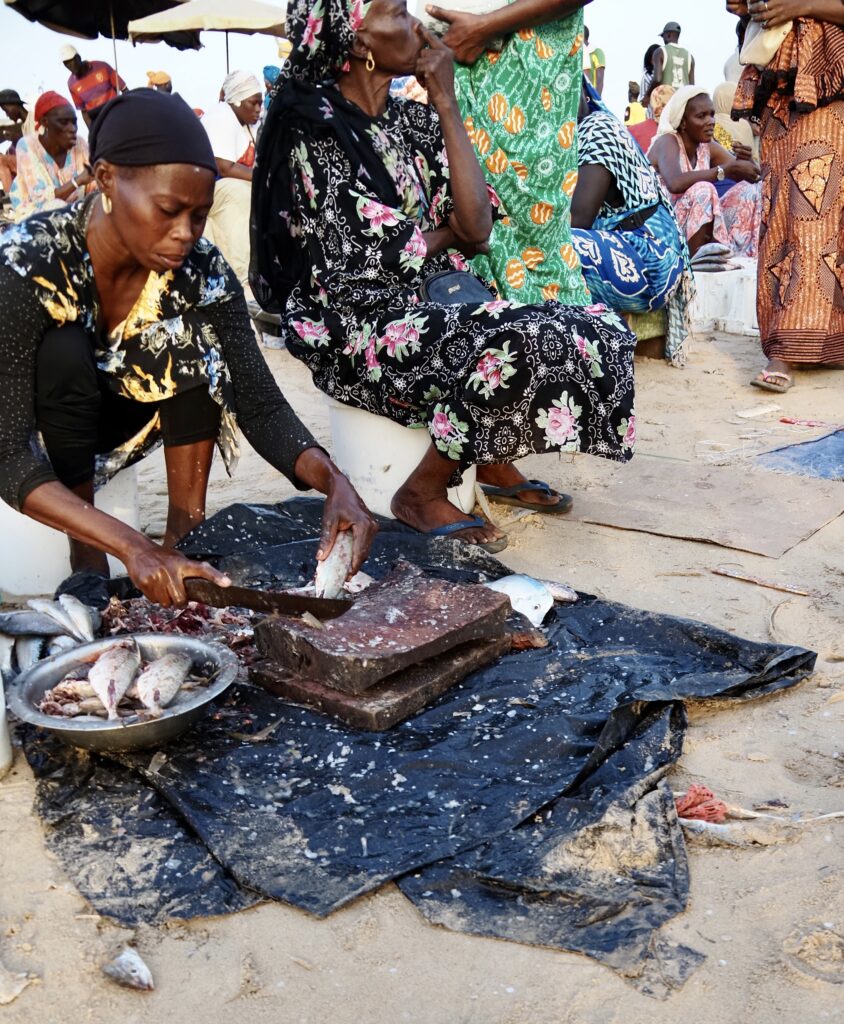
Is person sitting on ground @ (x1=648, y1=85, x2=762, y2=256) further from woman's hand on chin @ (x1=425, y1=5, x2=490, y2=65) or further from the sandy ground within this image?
the sandy ground

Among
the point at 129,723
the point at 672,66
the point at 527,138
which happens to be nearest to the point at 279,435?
the point at 129,723

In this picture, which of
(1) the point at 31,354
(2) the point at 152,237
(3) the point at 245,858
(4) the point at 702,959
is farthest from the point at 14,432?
(4) the point at 702,959

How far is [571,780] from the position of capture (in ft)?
6.82

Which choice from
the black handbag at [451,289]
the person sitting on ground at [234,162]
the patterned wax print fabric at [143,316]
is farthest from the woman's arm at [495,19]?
the person sitting on ground at [234,162]

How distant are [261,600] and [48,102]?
7.91 metres

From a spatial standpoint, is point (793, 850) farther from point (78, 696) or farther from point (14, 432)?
point (14, 432)

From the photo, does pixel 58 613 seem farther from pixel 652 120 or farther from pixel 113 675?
pixel 652 120

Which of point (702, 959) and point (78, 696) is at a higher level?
point (78, 696)

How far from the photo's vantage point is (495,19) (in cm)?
396

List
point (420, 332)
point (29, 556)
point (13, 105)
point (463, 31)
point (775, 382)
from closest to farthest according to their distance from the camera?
point (29, 556) < point (420, 332) < point (463, 31) < point (775, 382) < point (13, 105)

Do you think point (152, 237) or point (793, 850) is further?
point (152, 237)

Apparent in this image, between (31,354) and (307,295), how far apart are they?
120 cm

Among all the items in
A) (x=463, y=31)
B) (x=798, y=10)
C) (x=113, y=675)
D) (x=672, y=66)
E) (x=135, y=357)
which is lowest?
(x=113, y=675)

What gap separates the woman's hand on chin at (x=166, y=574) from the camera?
2.22m
